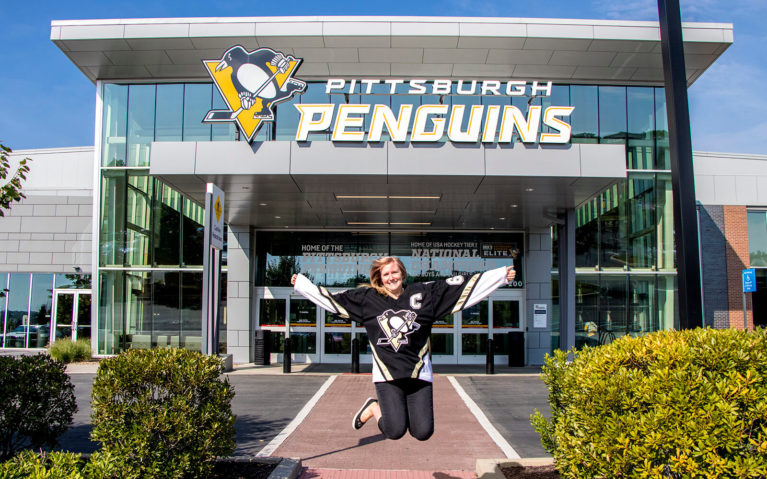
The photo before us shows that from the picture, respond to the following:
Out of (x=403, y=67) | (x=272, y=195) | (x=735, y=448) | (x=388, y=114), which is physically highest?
(x=403, y=67)

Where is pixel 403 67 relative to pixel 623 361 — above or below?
above

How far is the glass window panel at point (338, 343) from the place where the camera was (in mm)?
17141

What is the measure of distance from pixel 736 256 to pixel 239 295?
16.3 metres

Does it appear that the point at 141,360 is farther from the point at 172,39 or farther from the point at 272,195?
the point at 172,39

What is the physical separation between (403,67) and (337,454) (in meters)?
13.3

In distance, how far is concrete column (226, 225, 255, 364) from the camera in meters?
17.0

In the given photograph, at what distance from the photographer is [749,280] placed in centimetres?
Result: 1764

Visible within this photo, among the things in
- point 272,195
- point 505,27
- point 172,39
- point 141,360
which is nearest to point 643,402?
point 141,360

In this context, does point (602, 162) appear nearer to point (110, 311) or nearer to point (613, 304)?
point (613, 304)

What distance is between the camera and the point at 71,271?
21.2 metres

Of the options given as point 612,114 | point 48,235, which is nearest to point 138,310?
point 48,235

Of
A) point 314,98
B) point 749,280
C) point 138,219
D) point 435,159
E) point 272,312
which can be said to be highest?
point 314,98

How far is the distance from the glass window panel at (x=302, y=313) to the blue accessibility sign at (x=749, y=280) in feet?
43.9

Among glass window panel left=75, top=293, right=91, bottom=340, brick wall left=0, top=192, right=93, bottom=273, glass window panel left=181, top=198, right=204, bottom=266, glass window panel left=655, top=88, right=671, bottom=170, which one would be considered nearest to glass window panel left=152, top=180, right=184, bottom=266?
glass window panel left=181, top=198, right=204, bottom=266
